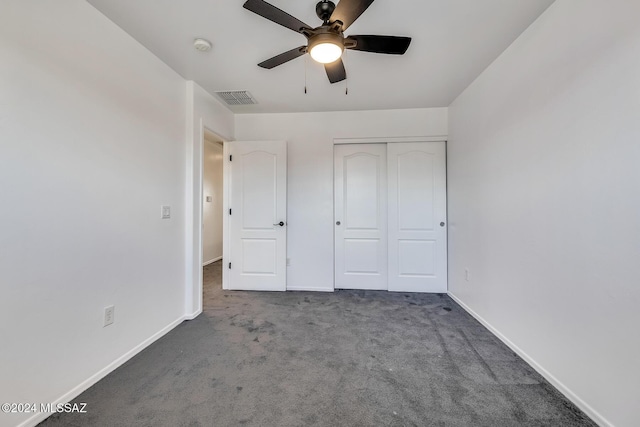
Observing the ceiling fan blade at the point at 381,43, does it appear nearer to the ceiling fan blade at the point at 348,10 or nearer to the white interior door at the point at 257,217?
the ceiling fan blade at the point at 348,10

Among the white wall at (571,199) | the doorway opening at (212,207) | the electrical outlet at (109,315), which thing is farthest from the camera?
the doorway opening at (212,207)

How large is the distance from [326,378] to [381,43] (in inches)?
84.6

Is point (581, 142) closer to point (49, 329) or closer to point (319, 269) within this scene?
point (319, 269)

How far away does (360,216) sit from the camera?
352 centimetres

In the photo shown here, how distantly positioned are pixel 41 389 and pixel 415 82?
359cm

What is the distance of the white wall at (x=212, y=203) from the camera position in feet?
16.1

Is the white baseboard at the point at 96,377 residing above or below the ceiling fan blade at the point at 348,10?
below

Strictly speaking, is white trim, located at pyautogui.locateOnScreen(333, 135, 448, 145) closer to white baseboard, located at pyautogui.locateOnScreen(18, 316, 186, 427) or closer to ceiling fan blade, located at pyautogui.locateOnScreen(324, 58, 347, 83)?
ceiling fan blade, located at pyautogui.locateOnScreen(324, 58, 347, 83)

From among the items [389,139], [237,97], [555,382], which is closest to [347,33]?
[237,97]

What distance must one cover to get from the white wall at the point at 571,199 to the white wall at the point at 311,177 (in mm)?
1647

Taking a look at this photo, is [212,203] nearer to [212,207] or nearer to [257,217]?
[212,207]

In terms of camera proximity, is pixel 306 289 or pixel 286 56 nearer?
pixel 286 56

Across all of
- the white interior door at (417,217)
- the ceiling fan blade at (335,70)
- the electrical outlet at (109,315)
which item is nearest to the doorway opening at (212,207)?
the electrical outlet at (109,315)

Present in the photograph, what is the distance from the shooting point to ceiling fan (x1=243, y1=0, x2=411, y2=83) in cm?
130
